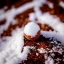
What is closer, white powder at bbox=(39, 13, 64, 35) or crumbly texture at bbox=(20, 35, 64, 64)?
crumbly texture at bbox=(20, 35, 64, 64)

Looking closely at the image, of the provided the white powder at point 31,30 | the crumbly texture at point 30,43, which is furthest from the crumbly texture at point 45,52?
the white powder at point 31,30

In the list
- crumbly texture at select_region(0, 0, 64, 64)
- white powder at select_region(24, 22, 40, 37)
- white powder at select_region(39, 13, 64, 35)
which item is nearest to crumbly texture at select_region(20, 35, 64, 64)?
crumbly texture at select_region(0, 0, 64, 64)

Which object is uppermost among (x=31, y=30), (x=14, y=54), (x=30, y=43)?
(x=31, y=30)

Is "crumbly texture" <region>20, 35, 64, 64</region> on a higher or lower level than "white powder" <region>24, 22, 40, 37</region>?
lower

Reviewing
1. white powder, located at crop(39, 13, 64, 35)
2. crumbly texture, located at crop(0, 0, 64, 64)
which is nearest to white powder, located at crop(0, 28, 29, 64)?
crumbly texture, located at crop(0, 0, 64, 64)

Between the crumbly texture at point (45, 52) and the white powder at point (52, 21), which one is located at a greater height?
the white powder at point (52, 21)

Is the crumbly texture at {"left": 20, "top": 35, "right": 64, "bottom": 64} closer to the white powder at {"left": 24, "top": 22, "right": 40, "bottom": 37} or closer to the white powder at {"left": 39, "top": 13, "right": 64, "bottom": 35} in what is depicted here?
the white powder at {"left": 24, "top": 22, "right": 40, "bottom": 37}

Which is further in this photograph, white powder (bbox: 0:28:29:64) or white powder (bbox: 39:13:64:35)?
white powder (bbox: 39:13:64:35)

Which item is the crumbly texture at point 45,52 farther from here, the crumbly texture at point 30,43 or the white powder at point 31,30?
the white powder at point 31,30

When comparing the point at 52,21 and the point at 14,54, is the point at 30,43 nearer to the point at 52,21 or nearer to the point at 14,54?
the point at 14,54

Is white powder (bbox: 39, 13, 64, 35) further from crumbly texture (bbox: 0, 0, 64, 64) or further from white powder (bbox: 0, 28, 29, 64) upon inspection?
white powder (bbox: 0, 28, 29, 64)

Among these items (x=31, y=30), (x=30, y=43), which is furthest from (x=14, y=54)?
(x=31, y=30)
